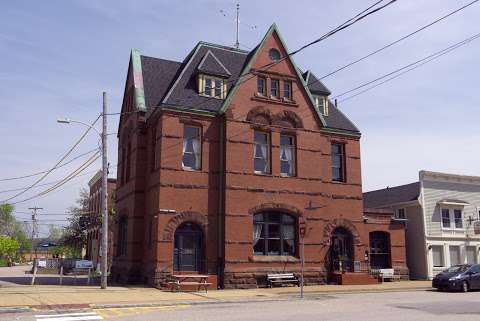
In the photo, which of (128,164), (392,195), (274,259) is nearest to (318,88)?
(274,259)

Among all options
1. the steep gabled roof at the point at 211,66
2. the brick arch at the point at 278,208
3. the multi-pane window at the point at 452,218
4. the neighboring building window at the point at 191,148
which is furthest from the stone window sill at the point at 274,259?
the multi-pane window at the point at 452,218

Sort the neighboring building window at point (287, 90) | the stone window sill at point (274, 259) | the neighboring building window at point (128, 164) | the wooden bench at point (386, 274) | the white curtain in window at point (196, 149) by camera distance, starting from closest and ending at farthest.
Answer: the stone window sill at point (274, 259) → the white curtain in window at point (196, 149) → the neighboring building window at point (287, 90) → the neighboring building window at point (128, 164) → the wooden bench at point (386, 274)

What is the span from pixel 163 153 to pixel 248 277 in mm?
7837

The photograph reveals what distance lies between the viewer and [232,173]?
2667cm

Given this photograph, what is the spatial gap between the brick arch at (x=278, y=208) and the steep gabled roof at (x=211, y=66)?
303 inches

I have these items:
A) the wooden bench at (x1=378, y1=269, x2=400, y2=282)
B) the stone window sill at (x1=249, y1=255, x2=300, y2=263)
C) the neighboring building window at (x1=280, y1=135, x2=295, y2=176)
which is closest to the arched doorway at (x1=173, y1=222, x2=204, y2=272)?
the stone window sill at (x1=249, y1=255, x2=300, y2=263)

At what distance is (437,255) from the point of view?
35.8 meters

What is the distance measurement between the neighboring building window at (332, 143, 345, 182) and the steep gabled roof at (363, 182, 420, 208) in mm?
7966

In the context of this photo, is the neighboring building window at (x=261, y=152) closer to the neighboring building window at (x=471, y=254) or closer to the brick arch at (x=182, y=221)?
the brick arch at (x=182, y=221)

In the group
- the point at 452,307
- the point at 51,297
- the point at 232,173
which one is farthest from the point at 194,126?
the point at 452,307

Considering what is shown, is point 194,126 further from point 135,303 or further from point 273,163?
point 135,303

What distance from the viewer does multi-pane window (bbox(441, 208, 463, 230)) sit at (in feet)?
120

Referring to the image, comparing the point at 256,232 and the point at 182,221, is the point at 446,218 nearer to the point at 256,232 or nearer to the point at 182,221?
the point at 256,232

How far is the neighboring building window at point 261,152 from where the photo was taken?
2803 centimetres
